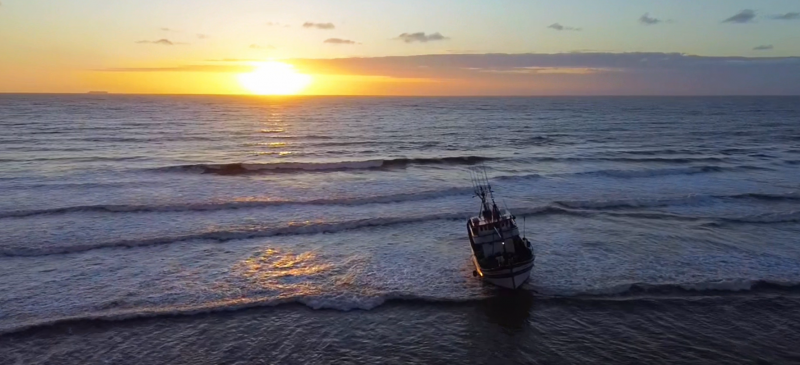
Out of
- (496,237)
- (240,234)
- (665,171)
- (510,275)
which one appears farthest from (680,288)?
(665,171)

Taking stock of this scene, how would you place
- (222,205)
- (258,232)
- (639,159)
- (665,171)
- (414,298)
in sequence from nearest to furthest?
(414,298)
(258,232)
(222,205)
(665,171)
(639,159)

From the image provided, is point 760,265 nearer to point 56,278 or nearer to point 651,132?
point 56,278

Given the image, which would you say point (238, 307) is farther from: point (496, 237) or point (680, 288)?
point (680, 288)

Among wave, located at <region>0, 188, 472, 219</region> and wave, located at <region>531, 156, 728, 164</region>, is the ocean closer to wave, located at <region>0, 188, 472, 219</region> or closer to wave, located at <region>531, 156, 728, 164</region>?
wave, located at <region>0, 188, 472, 219</region>

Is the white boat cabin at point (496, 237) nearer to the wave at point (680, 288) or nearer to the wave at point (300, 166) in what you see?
the wave at point (680, 288)

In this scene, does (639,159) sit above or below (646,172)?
above

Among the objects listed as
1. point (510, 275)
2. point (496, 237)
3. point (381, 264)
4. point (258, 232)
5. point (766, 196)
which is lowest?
point (381, 264)
